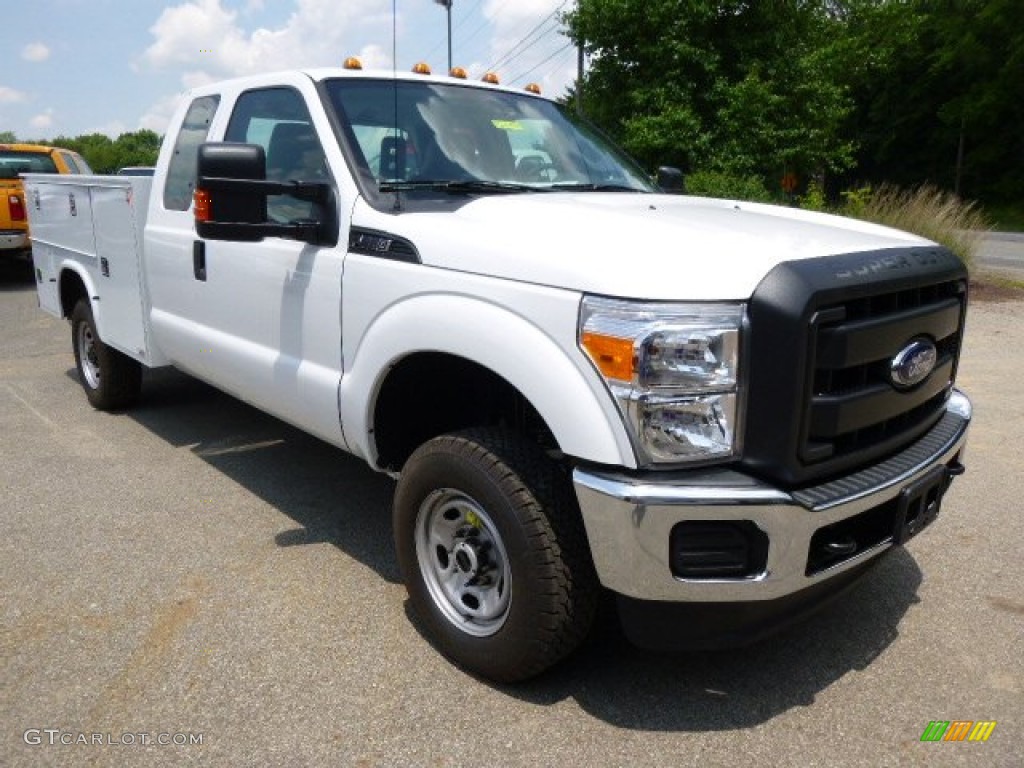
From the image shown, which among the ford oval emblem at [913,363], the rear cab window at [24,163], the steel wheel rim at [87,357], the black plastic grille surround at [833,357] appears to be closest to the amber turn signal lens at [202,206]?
the black plastic grille surround at [833,357]

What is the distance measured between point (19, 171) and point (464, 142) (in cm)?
1188

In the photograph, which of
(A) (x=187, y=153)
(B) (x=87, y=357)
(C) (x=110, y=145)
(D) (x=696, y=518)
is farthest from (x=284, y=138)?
(C) (x=110, y=145)

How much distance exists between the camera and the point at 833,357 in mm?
2330

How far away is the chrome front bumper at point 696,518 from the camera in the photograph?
2229mm

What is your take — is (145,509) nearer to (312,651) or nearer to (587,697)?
(312,651)

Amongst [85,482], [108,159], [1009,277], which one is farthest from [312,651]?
[108,159]

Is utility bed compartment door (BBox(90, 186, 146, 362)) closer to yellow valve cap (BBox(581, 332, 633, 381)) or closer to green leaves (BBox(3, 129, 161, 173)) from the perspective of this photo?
yellow valve cap (BBox(581, 332, 633, 381))

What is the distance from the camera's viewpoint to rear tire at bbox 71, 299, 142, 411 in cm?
569

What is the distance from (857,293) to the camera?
2371mm

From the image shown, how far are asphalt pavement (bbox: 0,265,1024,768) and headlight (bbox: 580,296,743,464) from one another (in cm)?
95

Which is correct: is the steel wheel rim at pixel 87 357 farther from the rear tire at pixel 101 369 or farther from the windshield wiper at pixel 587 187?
the windshield wiper at pixel 587 187

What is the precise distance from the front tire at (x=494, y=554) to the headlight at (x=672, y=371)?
0.42m

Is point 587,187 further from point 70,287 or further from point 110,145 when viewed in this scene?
point 110,145

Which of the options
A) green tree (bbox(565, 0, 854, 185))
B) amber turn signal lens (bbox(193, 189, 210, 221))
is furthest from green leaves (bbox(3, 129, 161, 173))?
amber turn signal lens (bbox(193, 189, 210, 221))
